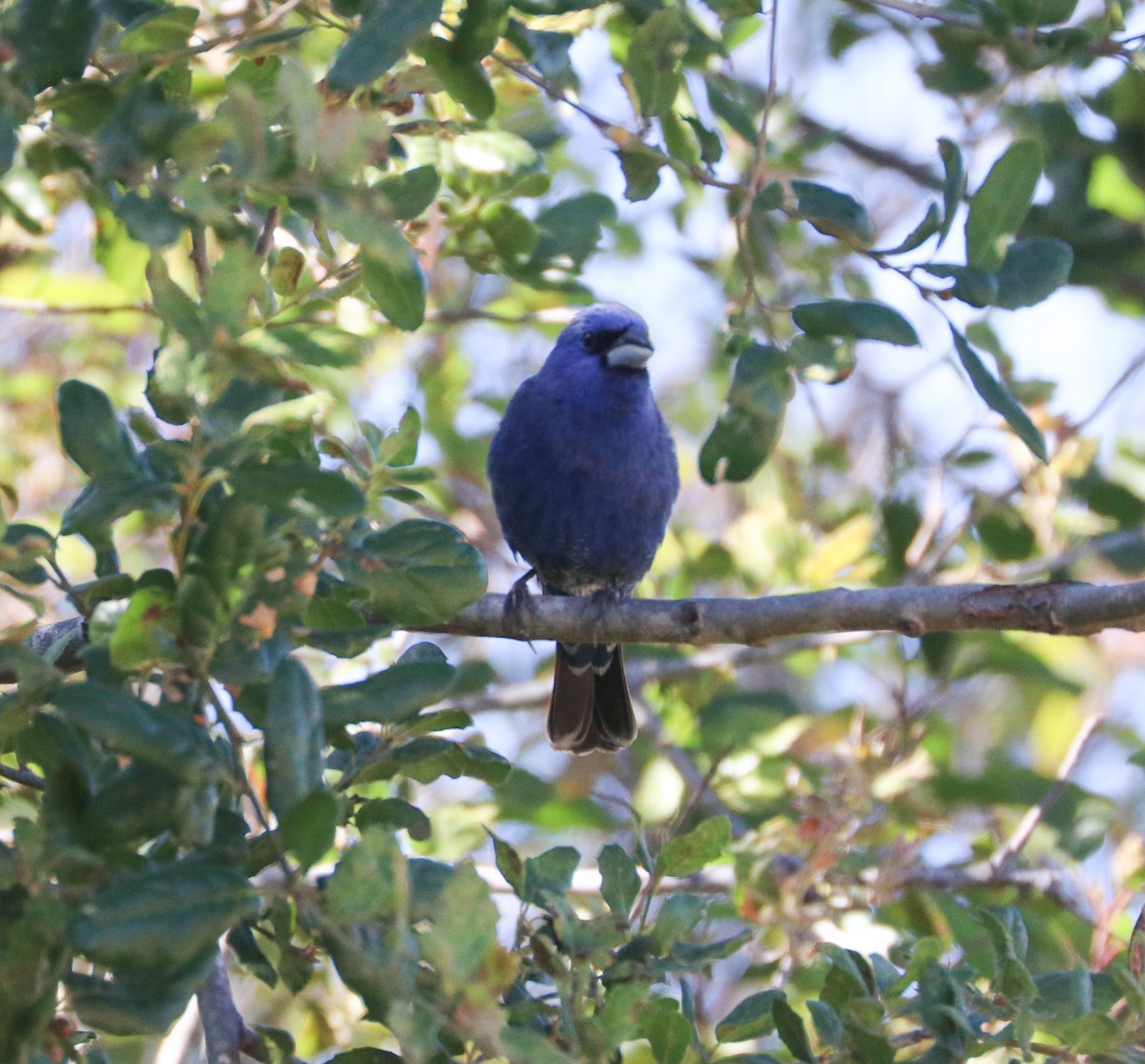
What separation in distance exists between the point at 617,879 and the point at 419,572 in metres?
0.63

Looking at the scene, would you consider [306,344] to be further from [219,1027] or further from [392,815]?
[219,1027]

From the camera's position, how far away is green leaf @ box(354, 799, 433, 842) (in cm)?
213

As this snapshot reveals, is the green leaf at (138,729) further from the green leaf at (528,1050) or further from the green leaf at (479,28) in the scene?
the green leaf at (479,28)

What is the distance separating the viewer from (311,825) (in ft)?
5.36

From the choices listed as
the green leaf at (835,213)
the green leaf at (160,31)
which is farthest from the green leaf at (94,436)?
the green leaf at (835,213)

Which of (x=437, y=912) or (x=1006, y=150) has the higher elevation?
(x=1006, y=150)

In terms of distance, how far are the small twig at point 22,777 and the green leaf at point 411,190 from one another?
1.06 metres

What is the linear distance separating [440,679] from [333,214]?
625 millimetres

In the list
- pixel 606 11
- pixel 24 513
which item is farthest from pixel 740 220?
pixel 24 513

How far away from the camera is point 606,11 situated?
11.9ft

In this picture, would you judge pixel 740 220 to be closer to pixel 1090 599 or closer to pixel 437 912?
pixel 1090 599

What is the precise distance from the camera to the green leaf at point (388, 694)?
71.9 inches

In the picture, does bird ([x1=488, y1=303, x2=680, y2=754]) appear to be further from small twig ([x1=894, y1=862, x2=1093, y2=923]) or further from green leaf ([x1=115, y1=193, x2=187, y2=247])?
green leaf ([x1=115, y1=193, x2=187, y2=247])

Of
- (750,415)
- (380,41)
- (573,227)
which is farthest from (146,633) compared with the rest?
(573,227)
